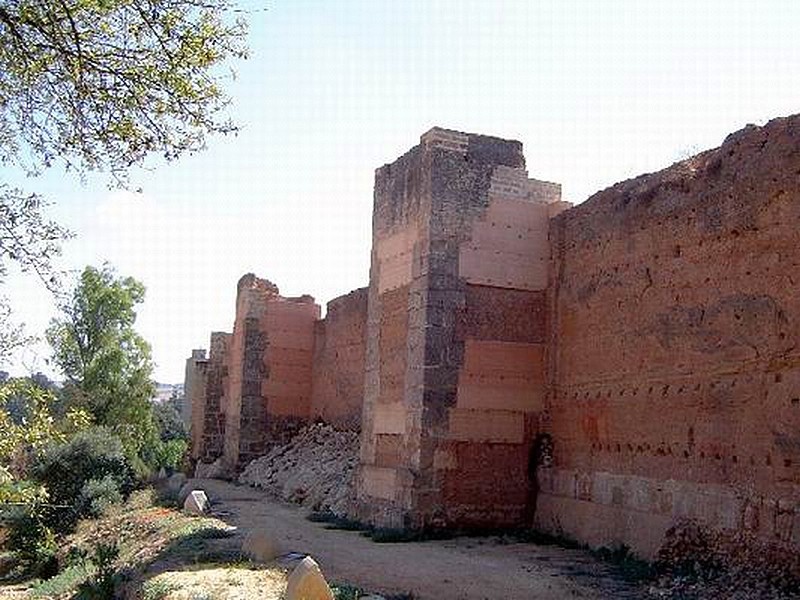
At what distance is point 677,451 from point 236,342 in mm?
12762

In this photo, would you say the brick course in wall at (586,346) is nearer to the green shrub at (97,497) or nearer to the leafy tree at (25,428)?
the leafy tree at (25,428)

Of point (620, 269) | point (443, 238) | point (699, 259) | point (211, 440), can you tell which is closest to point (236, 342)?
point (211, 440)

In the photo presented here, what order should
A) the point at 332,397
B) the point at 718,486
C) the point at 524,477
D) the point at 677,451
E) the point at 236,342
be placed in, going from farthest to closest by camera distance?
the point at 236,342, the point at 332,397, the point at 524,477, the point at 677,451, the point at 718,486

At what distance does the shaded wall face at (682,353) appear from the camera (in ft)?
26.3

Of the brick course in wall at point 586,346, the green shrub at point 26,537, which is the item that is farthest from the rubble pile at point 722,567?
the green shrub at point 26,537

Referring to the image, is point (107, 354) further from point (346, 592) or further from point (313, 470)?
point (346, 592)

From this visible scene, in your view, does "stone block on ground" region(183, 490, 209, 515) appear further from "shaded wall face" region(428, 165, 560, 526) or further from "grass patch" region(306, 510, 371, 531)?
"shaded wall face" region(428, 165, 560, 526)

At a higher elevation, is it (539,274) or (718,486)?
(539,274)

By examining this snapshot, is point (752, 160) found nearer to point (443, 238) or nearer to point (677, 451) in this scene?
point (677, 451)

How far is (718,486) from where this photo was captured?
27.7 ft

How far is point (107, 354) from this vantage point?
26922 millimetres

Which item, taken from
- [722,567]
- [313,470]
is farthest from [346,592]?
[313,470]

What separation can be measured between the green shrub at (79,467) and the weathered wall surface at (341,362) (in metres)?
4.01

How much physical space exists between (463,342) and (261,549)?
12.4 ft
